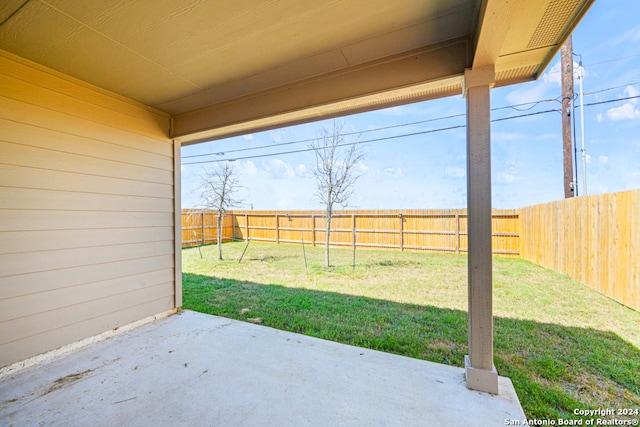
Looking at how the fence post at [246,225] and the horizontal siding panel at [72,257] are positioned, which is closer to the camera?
the horizontal siding panel at [72,257]

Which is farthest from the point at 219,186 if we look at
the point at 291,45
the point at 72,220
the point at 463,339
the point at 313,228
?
the point at 463,339

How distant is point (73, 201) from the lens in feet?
7.23

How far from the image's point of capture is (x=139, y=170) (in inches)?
107

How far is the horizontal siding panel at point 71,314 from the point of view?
1.88 m

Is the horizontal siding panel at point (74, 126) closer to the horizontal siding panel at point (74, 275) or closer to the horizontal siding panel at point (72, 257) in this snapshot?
the horizontal siding panel at point (72, 257)

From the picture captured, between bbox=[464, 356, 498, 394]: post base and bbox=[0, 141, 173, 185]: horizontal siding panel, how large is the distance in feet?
11.1

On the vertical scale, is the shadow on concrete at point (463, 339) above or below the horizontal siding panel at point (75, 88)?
below

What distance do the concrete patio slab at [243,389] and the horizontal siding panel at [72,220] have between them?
1.06 meters

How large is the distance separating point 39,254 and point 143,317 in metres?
→ 1.12

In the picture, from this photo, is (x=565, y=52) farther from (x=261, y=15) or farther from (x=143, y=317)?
(x=143, y=317)

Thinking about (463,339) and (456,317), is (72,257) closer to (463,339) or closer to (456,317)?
(463,339)

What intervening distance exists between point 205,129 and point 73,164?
3.79 ft

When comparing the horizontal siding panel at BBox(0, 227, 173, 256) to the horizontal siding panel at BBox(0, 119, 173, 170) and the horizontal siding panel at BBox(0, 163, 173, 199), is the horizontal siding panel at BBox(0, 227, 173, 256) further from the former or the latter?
the horizontal siding panel at BBox(0, 119, 173, 170)

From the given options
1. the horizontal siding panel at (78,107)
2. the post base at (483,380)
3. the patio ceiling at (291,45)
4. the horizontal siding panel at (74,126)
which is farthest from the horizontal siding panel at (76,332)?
the post base at (483,380)
